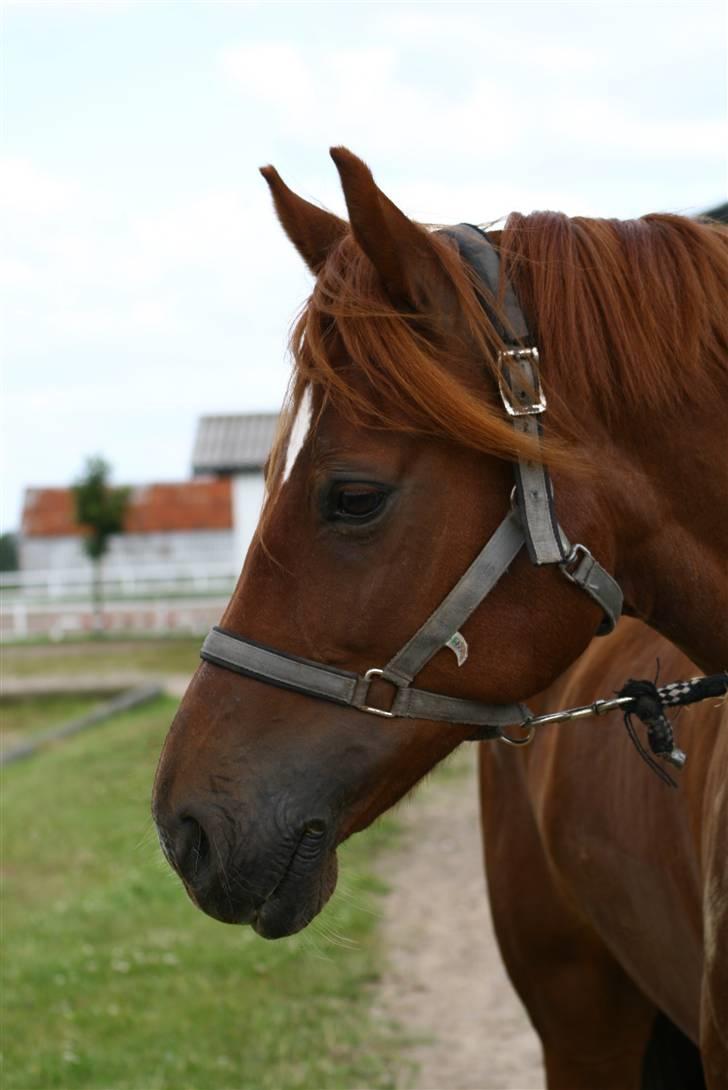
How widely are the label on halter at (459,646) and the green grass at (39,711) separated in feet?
44.9

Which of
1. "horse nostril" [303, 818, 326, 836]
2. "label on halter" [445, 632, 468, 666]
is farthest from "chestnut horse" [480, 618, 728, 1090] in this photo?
"horse nostril" [303, 818, 326, 836]

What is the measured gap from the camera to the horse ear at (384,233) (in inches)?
71.3

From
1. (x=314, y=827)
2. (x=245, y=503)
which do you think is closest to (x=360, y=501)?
(x=314, y=827)

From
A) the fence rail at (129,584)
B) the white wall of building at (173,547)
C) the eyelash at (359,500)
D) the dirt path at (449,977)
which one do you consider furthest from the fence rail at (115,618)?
the eyelash at (359,500)

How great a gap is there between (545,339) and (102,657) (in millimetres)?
20912

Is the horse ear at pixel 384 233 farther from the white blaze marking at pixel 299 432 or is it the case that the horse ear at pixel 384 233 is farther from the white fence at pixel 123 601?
the white fence at pixel 123 601

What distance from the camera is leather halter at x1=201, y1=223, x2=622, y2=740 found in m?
1.90

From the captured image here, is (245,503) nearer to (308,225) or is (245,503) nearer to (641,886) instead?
(641,886)

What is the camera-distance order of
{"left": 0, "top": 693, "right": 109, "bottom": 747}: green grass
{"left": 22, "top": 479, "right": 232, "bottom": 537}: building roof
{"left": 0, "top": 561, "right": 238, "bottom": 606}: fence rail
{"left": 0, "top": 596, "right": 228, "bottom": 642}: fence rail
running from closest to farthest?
{"left": 0, "top": 693, "right": 109, "bottom": 747}: green grass
{"left": 0, "top": 596, "right": 228, "bottom": 642}: fence rail
{"left": 0, "top": 561, "right": 238, "bottom": 606}: fence rail
{"left": 22, "top": 479, "right": 232, "bottom": 537}: building roof

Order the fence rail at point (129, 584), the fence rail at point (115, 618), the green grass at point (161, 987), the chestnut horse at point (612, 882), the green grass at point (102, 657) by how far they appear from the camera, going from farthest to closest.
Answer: the fence rail at point (129, 584)
the fence rail at point (115, 618)
the green grass at point (102, 657)
the green grass at point (161, 987)
the chestnut horse at point (612, 882)

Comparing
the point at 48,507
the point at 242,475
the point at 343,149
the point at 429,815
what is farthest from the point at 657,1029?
the point at 48,507

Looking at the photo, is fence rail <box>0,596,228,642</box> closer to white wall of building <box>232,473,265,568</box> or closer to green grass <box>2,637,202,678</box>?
green grass <box>2,637,202,678</box>

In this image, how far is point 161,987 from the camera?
5707mm

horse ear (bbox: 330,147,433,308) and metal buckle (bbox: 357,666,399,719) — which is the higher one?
horse ear (bbox: 330,147,433,308)
